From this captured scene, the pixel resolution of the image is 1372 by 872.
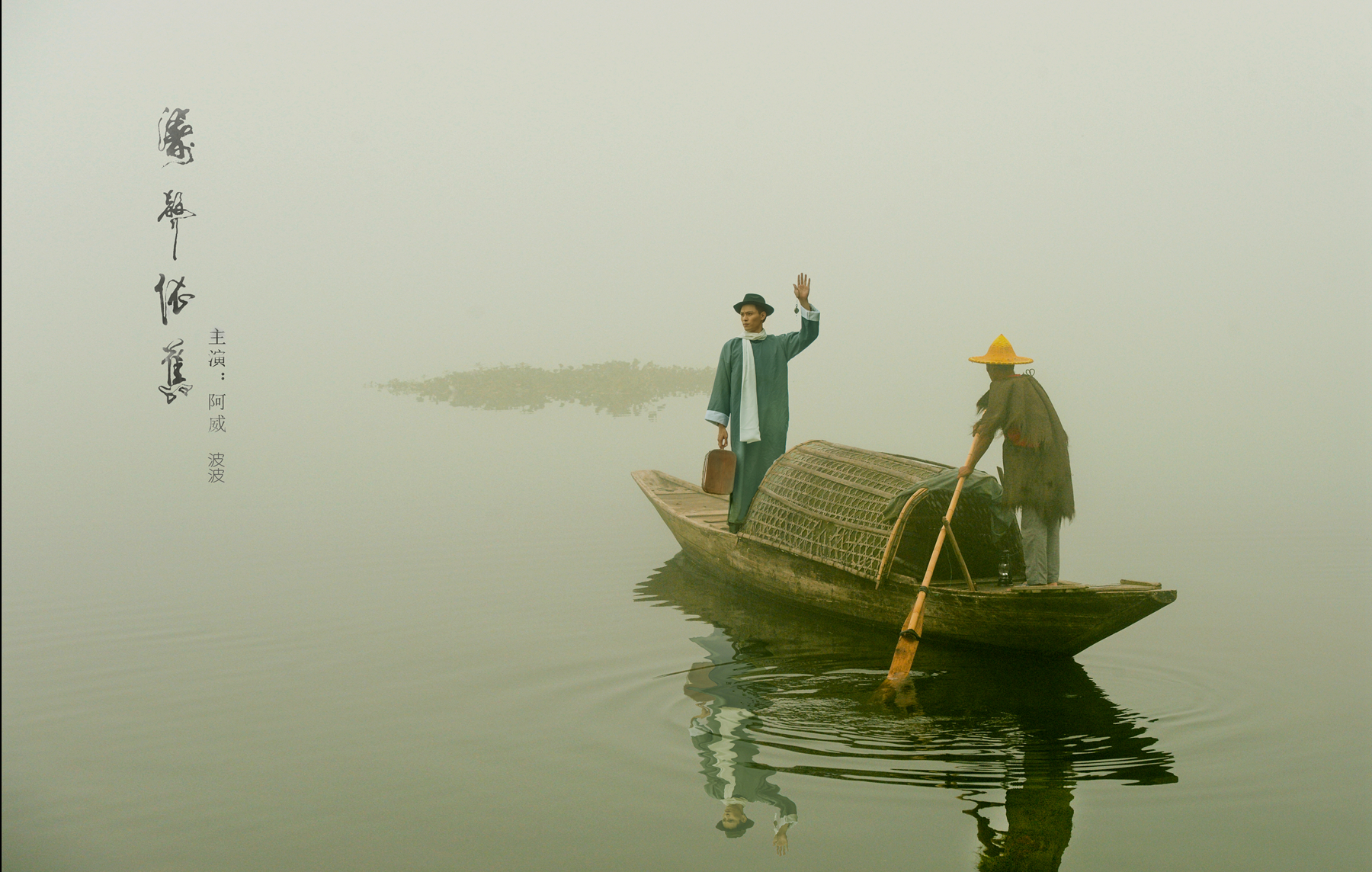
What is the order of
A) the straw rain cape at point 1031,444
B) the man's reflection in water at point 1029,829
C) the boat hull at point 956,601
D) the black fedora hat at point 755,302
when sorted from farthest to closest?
the black fedora hat at point 755,302 → the straw rain cape at point 1031,444 → the boat hull at point 956,601 → the man's reflection in water at point 1029,829

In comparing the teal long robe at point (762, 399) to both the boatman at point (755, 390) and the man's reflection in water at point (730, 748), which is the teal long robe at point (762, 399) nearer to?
the boatman at point (755, 390)

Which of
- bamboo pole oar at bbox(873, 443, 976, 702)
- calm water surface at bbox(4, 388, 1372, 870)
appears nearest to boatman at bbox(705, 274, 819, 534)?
calm water surface at bbox(4, 388, 1372, 870)

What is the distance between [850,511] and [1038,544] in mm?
929

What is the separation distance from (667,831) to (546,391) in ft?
67.9

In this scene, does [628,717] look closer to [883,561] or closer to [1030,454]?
[883,561]

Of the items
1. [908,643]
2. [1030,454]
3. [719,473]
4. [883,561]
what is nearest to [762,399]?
[719,473]

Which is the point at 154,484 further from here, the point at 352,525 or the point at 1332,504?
the point at 1332,504

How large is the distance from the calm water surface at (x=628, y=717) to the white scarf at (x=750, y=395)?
100 cm

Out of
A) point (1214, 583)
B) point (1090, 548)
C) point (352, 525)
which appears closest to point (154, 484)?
point (352, 525)

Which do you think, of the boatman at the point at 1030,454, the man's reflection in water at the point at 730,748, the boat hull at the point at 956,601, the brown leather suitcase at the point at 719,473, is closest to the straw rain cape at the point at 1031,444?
the boatman at the point at 1030,454

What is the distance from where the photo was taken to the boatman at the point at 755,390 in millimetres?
6445

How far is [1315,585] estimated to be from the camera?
6285mm

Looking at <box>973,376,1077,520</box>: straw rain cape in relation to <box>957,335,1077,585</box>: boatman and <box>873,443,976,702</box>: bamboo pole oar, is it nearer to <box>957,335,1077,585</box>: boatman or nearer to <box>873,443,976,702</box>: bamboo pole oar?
<box>957,335,1077,585</box>: boatman

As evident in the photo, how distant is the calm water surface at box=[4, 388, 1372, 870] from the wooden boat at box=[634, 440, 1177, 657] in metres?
0.17
